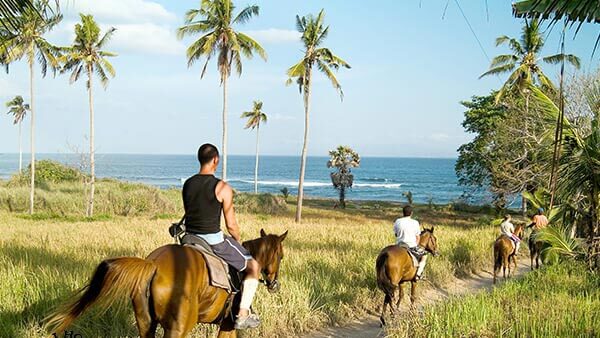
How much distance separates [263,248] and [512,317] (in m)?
3.31

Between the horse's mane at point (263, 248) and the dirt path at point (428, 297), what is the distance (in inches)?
76.9

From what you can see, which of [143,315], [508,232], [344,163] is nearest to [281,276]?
[143,315]

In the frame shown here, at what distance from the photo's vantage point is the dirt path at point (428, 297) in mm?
8086

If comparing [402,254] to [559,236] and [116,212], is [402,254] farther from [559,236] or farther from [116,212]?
[116,212]

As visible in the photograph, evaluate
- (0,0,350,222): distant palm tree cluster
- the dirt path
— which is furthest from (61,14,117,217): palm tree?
the dirt path

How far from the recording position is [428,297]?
10.9m

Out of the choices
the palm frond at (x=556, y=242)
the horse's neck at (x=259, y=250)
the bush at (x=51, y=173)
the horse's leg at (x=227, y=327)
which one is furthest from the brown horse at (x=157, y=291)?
the bush at (x=51, y=173)

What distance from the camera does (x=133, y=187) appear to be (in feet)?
131

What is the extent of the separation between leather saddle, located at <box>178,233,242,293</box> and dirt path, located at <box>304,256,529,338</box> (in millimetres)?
2924

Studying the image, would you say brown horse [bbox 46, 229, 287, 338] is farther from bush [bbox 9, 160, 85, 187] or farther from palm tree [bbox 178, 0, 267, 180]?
bush [bbox 9, 160, 85, 187]

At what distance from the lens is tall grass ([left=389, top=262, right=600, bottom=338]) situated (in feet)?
19.3

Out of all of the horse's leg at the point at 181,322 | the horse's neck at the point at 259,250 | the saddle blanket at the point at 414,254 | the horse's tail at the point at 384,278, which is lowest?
the horse's tail at the point at 384,278

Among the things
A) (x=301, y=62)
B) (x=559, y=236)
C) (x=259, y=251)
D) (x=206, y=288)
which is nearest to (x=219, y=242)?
(x=206, y=288)

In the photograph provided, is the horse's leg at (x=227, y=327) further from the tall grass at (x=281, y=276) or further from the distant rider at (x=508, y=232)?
the distant rider at (x=508, y=232)
